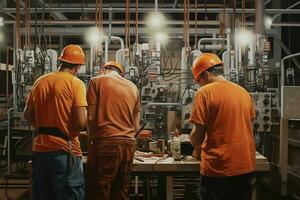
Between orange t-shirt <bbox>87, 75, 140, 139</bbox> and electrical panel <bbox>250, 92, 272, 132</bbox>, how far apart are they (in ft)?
7.73

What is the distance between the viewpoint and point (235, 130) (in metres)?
2.78

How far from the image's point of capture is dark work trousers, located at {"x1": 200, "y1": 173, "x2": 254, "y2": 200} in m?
2.78

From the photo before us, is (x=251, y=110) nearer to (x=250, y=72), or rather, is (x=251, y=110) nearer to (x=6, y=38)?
(x=250, y=72)

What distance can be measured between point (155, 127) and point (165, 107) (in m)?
0.28

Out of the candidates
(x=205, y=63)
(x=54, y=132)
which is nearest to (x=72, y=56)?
(x=54, y=132)

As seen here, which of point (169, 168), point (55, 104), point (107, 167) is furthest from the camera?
point (169, 168)

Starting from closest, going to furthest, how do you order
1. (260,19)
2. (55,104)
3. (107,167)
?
(55,104)
(107,167)
(260,19)

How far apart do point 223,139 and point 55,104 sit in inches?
45.7

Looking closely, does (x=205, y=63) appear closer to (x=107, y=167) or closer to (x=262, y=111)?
(x=107, y=167)

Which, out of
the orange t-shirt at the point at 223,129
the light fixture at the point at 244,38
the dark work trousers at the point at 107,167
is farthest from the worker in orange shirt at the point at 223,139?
the light fixture at the point at 244,38

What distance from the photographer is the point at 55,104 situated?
293 centimetres

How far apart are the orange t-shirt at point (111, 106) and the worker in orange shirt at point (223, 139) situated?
0.60 meters

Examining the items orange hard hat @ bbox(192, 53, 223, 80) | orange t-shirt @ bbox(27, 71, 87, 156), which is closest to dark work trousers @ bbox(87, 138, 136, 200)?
orange t-shirt @ bbox(27, 71, 87, 156)

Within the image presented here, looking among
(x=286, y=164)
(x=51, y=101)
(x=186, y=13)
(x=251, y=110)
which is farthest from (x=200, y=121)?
(x=286, y=164)
